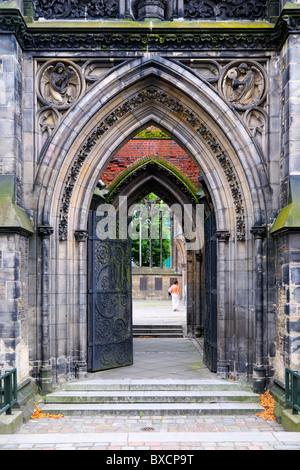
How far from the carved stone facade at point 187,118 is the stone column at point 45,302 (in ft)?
0.05

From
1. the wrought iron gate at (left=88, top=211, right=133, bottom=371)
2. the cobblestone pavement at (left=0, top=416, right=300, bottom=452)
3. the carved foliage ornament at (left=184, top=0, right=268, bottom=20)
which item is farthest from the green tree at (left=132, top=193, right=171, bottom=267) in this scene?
the cobblestone pavement at (left=0, top=416, right=300, bottom=452)

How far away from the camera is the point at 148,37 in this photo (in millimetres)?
7832

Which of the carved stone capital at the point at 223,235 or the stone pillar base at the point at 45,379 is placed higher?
the carved stone capital at the point at 223,235

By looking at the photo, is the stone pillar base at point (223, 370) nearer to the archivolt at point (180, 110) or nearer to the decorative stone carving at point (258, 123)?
the archivolt at point (180, 110)

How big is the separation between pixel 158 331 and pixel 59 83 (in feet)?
27.5

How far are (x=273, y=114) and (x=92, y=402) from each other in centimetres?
506

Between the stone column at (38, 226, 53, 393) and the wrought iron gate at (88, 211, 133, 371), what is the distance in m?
1.01

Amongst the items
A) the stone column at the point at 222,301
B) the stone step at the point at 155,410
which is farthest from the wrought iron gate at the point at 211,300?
the stone step at the point at 155,410

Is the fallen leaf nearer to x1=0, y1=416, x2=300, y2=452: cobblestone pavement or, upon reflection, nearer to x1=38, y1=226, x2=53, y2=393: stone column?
x1=0, y1=416, x2=300, y2=452: cobblestone pavement

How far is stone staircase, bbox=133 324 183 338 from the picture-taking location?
14.1 m

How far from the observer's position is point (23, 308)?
286 inches

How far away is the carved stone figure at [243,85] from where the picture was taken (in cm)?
789

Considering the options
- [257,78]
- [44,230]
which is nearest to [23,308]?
[44,230]

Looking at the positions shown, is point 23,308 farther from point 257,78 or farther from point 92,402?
point 257,78
